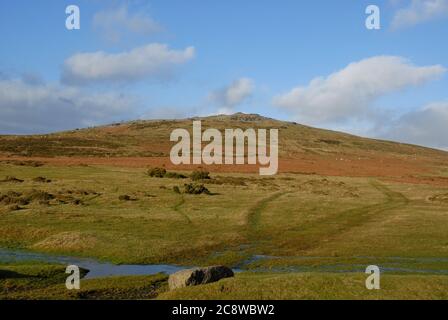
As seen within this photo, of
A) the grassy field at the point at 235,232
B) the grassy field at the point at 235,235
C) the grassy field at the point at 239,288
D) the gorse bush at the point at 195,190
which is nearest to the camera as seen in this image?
the grassy field at the point at 239,288

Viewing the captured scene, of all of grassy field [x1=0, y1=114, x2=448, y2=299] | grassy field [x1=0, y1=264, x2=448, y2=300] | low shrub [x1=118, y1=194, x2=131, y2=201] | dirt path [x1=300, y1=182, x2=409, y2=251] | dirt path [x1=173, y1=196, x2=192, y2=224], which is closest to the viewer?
grassy field [x1=0, y1=264, x2=448, y2=300]

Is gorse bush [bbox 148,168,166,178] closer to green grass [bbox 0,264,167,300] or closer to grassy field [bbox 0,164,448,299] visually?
grassy field [bbox 0,164,448,299]

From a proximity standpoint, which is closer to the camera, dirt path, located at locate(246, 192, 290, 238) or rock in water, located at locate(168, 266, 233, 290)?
rock in water, located at locate(168, 266, 233, 290)

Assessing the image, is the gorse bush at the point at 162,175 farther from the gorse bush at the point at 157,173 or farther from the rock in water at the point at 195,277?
the rock in water at the point at 195,277

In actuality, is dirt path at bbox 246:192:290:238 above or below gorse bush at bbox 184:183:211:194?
below

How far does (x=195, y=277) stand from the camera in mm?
24234

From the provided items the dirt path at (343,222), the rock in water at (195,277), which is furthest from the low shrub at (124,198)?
the rock in water at (195,277)

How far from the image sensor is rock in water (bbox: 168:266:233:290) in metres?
24.2

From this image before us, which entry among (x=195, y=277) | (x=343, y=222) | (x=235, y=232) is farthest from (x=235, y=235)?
(x=195, y=277)

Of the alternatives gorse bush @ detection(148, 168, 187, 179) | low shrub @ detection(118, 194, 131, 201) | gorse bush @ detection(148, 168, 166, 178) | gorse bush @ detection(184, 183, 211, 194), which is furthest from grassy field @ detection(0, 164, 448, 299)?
gorse bush @ detection(148, 168, 166, 178)

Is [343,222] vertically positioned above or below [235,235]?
above

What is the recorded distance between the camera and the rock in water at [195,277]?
24188 mm

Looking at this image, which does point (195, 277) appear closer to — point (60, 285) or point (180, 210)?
point (60, 285)
